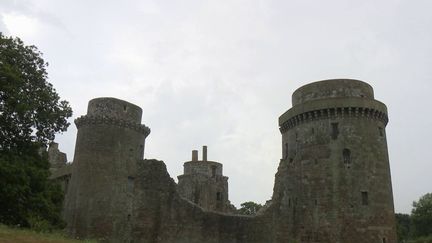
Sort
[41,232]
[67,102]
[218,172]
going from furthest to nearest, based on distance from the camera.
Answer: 1. [218,172]
2. [67,102]
3. [41,232]

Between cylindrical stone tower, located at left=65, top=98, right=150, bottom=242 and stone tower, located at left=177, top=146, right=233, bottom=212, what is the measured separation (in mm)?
14895

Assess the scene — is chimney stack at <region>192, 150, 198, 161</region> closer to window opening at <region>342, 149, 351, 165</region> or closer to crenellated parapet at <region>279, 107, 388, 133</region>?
crenellated parapet at <region>279, 107, 388, 133</region>

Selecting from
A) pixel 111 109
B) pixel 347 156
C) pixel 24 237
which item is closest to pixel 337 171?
pixel 347 156

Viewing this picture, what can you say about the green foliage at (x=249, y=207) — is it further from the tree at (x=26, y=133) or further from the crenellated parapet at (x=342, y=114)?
the tree at (x=26, y=133)

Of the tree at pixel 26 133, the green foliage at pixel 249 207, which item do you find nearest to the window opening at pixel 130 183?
the tree at pixel 26 133

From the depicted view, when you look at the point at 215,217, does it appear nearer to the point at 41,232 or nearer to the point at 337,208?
the point at 337,208

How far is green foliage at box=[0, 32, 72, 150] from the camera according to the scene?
2011cm

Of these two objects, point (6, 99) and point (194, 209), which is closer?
point (6, 99)

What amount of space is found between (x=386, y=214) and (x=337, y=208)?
275 cm

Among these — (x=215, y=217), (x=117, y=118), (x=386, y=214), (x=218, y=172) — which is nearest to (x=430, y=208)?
(x=218, y=172)

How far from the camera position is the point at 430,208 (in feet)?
188

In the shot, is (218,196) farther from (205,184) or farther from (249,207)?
(249,207)

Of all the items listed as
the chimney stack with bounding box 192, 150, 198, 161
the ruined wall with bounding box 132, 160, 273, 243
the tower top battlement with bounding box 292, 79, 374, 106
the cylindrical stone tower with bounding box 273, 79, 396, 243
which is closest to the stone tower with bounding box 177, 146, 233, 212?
the chimney stack with bounding box 192, 150, 198, 161

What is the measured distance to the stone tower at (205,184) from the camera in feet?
140
